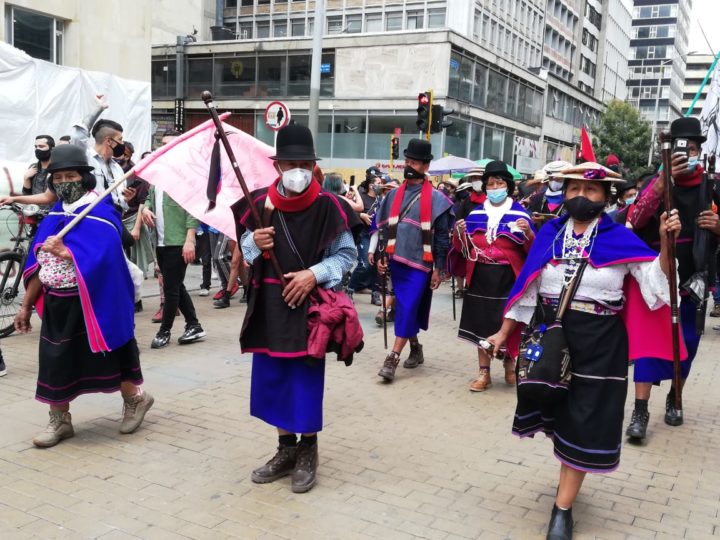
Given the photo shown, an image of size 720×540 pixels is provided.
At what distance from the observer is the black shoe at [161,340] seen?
7727 mm

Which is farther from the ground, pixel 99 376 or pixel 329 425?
pixel 99 376

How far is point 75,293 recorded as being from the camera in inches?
190

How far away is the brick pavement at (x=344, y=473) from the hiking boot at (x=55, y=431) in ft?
0.17

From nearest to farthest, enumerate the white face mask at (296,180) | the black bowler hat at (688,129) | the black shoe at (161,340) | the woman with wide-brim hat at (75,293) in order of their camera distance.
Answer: the white face mask at (296,180) < the woman with wide-brim hat at (75,293) < the black bowler hat at (688,129) < the black shoe at (161,340)

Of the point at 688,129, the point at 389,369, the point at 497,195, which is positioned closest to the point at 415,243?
the point at 497,195

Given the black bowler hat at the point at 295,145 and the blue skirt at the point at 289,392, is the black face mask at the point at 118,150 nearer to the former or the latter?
the black bowler hat at the point at 295,145

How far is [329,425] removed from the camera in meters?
5.51

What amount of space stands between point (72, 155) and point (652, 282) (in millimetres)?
3652

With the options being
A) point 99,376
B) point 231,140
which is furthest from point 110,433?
point 231,140

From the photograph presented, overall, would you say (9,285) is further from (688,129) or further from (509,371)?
(688,129)

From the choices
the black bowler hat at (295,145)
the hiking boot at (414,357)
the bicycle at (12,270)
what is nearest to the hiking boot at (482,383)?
the hiking boot at (414,357)

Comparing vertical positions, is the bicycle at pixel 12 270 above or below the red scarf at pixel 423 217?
below

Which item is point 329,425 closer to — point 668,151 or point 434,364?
point 434,364

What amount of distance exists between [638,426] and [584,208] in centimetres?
235
